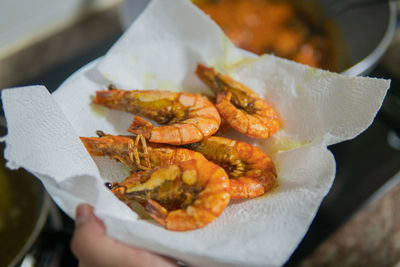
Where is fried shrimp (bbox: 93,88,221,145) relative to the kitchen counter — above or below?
above

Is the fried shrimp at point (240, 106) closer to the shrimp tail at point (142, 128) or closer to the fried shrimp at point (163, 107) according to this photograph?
the fried shrimp at point (163, 107)

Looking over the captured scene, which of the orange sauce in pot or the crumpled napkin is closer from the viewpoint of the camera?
the crumpled napkin

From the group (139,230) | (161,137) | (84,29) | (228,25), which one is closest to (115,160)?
(161,137)

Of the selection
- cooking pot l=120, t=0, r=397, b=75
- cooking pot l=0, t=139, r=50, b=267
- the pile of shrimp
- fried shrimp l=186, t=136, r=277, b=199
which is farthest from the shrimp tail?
cooking pot l=120, t=0, r=397, b=75

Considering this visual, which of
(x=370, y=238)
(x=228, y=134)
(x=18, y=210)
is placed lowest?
(x=370, y=238)

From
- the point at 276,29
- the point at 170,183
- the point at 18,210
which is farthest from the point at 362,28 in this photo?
the point at 18,210

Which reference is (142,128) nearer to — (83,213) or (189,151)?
(189,151)

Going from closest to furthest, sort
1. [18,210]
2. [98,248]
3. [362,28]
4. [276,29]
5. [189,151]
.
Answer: [98,248] < [189,151] < [18,210] < [362,28] < [276,29]

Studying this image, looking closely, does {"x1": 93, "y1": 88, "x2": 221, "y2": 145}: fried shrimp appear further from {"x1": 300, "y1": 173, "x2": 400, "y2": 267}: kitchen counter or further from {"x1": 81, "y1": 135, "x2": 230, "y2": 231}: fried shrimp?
{"x1": 300, "y1": 173, "x2": 400, "y2": 267}: kitchen counter

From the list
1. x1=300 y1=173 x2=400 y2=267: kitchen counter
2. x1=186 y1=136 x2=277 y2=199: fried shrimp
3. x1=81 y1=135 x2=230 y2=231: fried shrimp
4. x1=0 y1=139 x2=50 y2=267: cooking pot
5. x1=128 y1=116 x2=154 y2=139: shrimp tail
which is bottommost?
x1=300 y1=173 x2=400 y2=267: kitchen counter

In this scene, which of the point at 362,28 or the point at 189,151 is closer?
the point at 189,151
